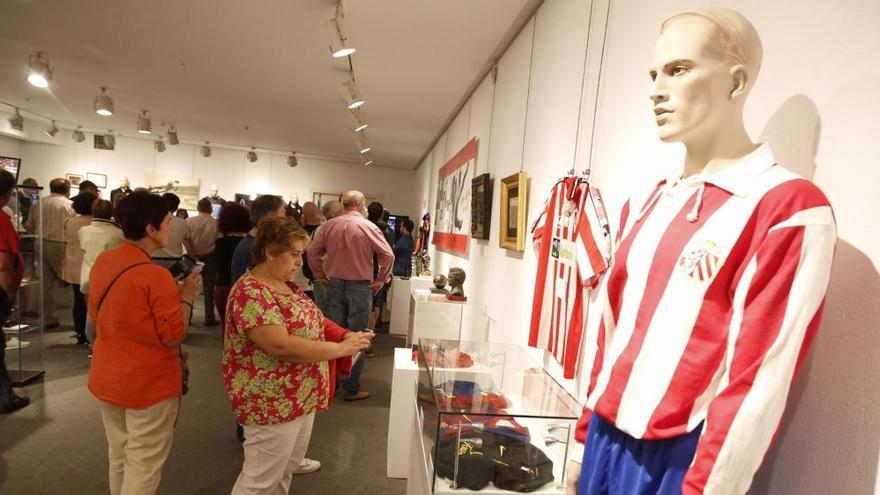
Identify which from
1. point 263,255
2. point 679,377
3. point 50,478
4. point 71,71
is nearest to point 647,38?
point 679,377

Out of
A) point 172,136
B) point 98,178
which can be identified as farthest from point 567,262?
A: point 98,178

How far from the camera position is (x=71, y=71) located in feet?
17.5

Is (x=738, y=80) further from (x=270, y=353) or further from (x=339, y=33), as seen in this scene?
(x=339, y=33)

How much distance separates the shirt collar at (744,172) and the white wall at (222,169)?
37.7 feet

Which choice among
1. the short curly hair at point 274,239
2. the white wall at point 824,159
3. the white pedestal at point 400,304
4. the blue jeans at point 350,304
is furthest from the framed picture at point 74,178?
the white wall at point 824,159

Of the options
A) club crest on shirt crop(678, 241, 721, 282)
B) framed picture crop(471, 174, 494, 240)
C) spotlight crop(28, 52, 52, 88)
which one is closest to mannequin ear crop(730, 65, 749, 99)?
club crest on shirt crop(678, 241, 721, 282)

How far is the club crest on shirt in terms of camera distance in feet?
→ 2.54

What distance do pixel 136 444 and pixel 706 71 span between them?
239cm

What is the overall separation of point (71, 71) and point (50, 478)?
516 centimetres

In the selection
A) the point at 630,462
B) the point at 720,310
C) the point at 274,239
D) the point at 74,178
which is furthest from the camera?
the point at 74,178

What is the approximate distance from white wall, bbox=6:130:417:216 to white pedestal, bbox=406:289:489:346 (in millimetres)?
8820

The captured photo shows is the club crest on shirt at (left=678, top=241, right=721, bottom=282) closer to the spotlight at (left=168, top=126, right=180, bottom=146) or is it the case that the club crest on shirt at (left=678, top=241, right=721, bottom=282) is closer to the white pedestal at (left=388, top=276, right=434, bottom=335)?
the white pedestal at (left=388, top=276, right=434, bottom=335)

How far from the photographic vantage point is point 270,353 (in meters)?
1.73

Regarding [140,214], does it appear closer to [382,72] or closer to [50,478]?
[50,478]
